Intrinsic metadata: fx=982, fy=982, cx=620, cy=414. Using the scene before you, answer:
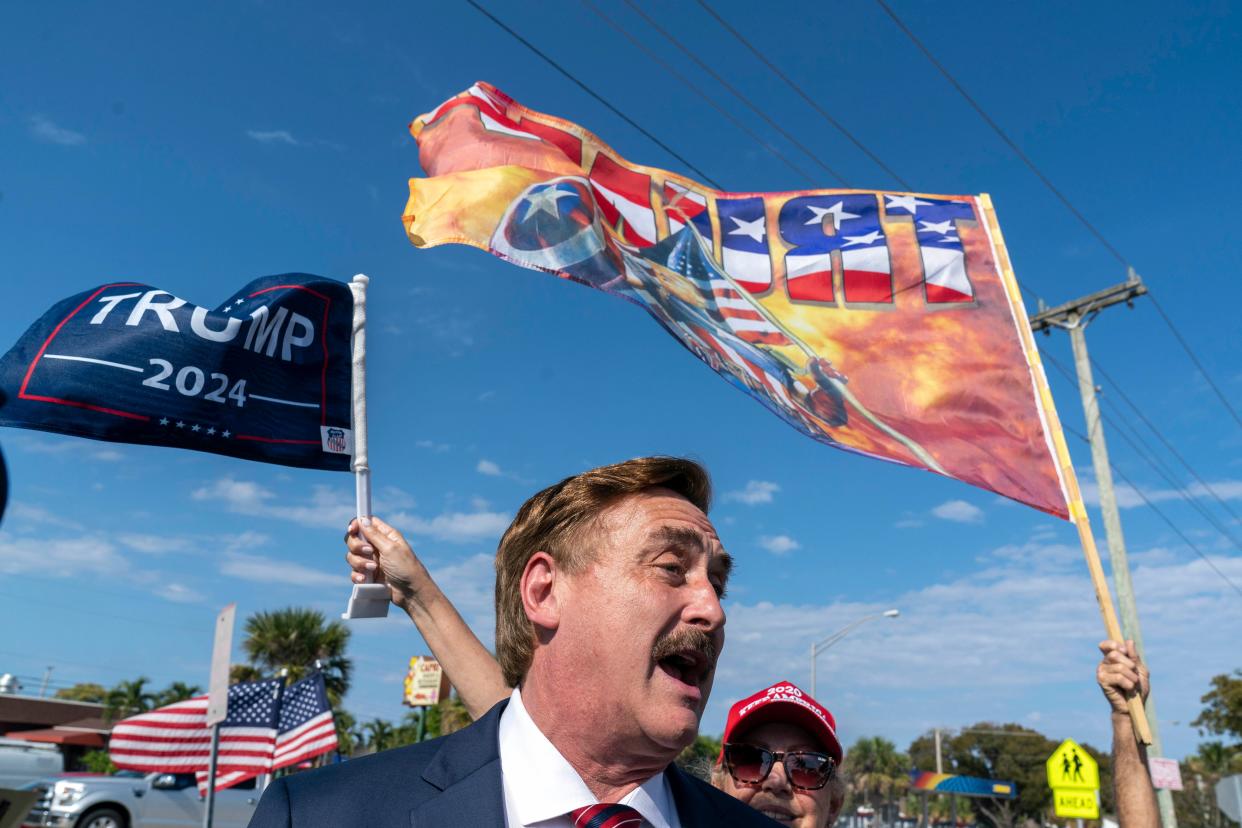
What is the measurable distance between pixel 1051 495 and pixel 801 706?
1.86 metres

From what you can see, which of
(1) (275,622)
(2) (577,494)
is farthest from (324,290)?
(1) (275,622)

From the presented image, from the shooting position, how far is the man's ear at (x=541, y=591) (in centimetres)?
210

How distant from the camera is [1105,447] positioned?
18016 mm

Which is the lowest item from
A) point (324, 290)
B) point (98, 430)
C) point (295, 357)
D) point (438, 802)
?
point (438, 802)

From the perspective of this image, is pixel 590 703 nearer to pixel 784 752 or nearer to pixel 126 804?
pixel 784 752

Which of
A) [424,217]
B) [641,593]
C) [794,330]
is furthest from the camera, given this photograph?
[794,330]

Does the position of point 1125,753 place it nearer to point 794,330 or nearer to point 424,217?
point 794,330

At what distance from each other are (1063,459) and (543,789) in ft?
11.7

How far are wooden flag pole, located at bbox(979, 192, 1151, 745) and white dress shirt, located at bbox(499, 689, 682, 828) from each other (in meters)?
1.98

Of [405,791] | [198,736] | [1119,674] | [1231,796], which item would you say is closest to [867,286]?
[1119,674]

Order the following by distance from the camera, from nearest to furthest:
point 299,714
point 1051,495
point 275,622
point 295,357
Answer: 1. point 295,357
2. point 1051,495
3. point 299,714
4. point 275,622

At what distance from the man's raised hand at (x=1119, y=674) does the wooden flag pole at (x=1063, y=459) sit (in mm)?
34

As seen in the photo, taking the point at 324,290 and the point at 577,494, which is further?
the point at 324,290

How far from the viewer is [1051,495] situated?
4637mm
